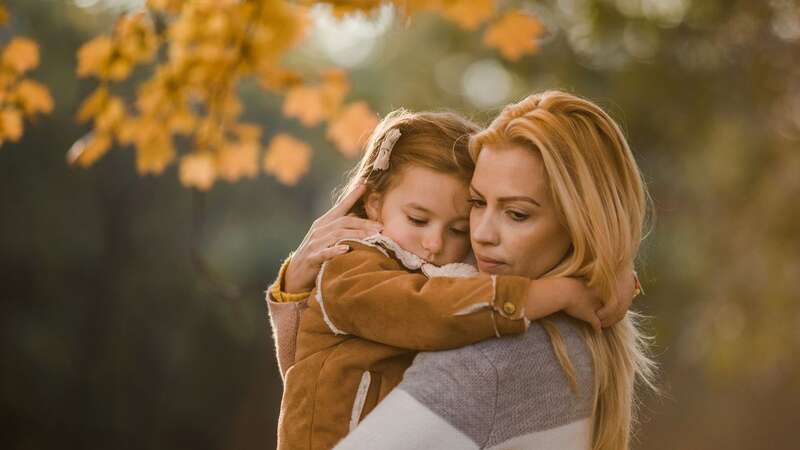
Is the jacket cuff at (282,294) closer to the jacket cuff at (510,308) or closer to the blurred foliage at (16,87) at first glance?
the jacket cuff at (510,308)

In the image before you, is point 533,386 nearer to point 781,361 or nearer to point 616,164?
point 616,164

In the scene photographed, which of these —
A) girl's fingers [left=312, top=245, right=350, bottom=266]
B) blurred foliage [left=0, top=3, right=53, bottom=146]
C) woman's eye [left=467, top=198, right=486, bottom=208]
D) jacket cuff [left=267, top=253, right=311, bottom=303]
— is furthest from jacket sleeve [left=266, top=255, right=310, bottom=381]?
blurred foliage [left=0, top=3, right=53, bottom=146]

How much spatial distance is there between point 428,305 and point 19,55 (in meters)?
2.81

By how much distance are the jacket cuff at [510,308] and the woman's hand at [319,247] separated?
456 millimetres

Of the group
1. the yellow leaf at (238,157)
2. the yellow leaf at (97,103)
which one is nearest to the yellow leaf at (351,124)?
the yellow leaf at (238,157)

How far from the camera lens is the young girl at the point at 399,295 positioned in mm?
1947

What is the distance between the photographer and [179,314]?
1185 centimetres

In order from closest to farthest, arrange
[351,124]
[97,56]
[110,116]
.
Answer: [97,56]
[110,116]
[351,124]

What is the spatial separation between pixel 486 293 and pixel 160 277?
10315 mm

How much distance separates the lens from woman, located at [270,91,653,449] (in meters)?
1.83

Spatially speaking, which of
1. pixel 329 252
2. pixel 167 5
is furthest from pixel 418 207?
pixel 167 5

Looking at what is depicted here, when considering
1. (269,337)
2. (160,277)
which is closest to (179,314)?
(160,277)

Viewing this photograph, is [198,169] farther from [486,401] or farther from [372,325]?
[486,401]

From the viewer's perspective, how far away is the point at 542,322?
2018mm
